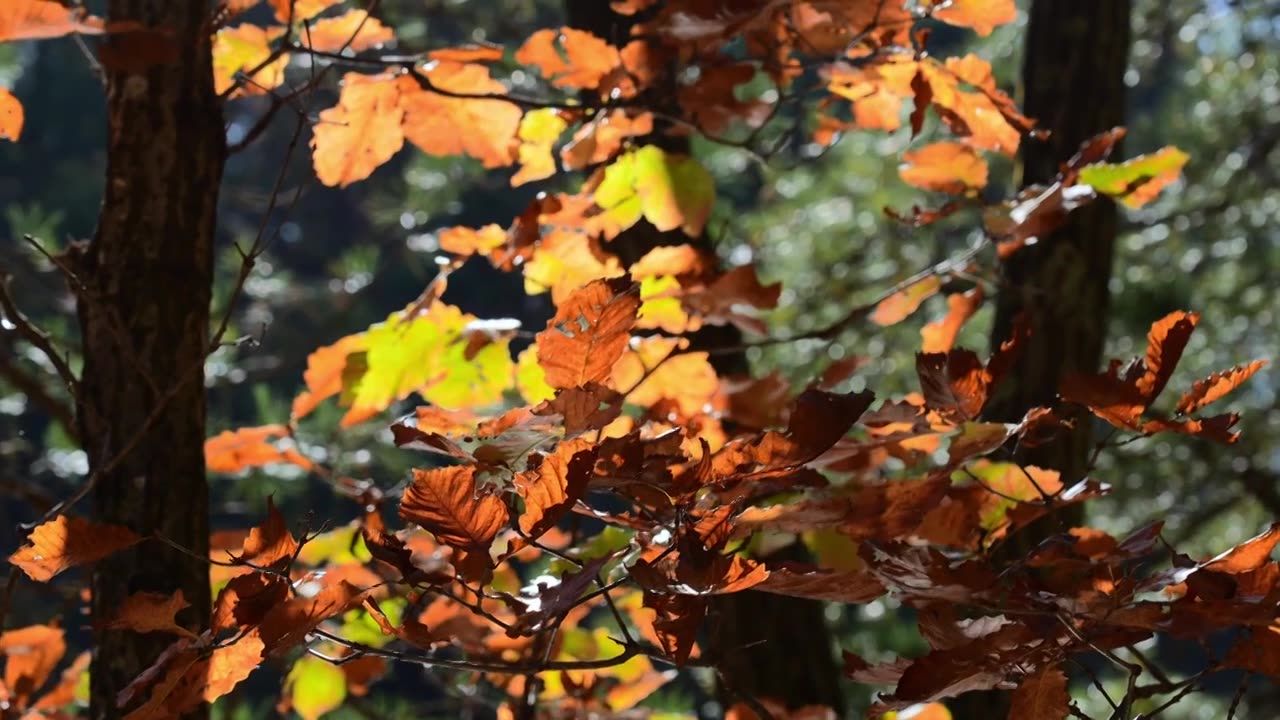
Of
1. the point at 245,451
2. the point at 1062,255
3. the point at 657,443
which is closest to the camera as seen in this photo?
the point at 657,443

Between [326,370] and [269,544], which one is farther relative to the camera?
[326,370]

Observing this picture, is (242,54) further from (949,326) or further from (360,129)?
(949,326)

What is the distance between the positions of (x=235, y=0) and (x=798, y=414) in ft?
2.13

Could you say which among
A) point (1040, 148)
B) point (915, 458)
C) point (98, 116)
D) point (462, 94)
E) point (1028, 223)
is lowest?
point (915, 458)

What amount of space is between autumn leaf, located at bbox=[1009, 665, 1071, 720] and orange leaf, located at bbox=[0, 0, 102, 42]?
2.42 ft

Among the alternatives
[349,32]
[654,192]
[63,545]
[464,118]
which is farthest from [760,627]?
[63,545]

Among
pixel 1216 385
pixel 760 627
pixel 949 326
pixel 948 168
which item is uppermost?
pixel 948 168

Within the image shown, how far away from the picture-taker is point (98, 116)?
36.6 feet

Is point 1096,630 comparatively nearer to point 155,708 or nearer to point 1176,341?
point 1176,341

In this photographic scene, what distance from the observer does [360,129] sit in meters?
1.02

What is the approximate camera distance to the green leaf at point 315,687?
1183 millimetres

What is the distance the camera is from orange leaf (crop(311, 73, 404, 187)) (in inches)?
39.6

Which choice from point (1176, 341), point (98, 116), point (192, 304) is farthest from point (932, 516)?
point (98, 116)

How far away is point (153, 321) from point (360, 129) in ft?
0.81
